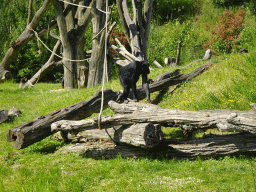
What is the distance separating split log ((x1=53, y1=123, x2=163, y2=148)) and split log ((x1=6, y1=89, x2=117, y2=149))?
79 cm

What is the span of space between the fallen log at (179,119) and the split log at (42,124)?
0.31m

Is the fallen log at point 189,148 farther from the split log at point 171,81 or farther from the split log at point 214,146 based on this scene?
the split log at point 171,81

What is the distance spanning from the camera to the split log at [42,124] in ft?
18.4

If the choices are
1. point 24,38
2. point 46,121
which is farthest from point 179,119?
point 24,38

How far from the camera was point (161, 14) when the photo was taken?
26312mm

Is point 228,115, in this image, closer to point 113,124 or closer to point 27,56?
point 113,124

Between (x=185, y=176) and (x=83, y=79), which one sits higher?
(x=83, y=79)

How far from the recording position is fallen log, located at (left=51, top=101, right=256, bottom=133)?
4.04 meters

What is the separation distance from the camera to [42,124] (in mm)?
5918

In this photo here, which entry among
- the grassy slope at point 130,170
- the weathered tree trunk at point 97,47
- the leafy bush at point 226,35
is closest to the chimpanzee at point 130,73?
the grassy slope at point 130,170

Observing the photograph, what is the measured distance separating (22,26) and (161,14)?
518 inches

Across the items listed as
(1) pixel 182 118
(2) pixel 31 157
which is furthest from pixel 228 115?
(2) pixel 31 157

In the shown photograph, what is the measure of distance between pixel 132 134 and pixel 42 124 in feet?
7.48

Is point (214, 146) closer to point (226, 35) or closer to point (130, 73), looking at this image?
point (130, 73)
